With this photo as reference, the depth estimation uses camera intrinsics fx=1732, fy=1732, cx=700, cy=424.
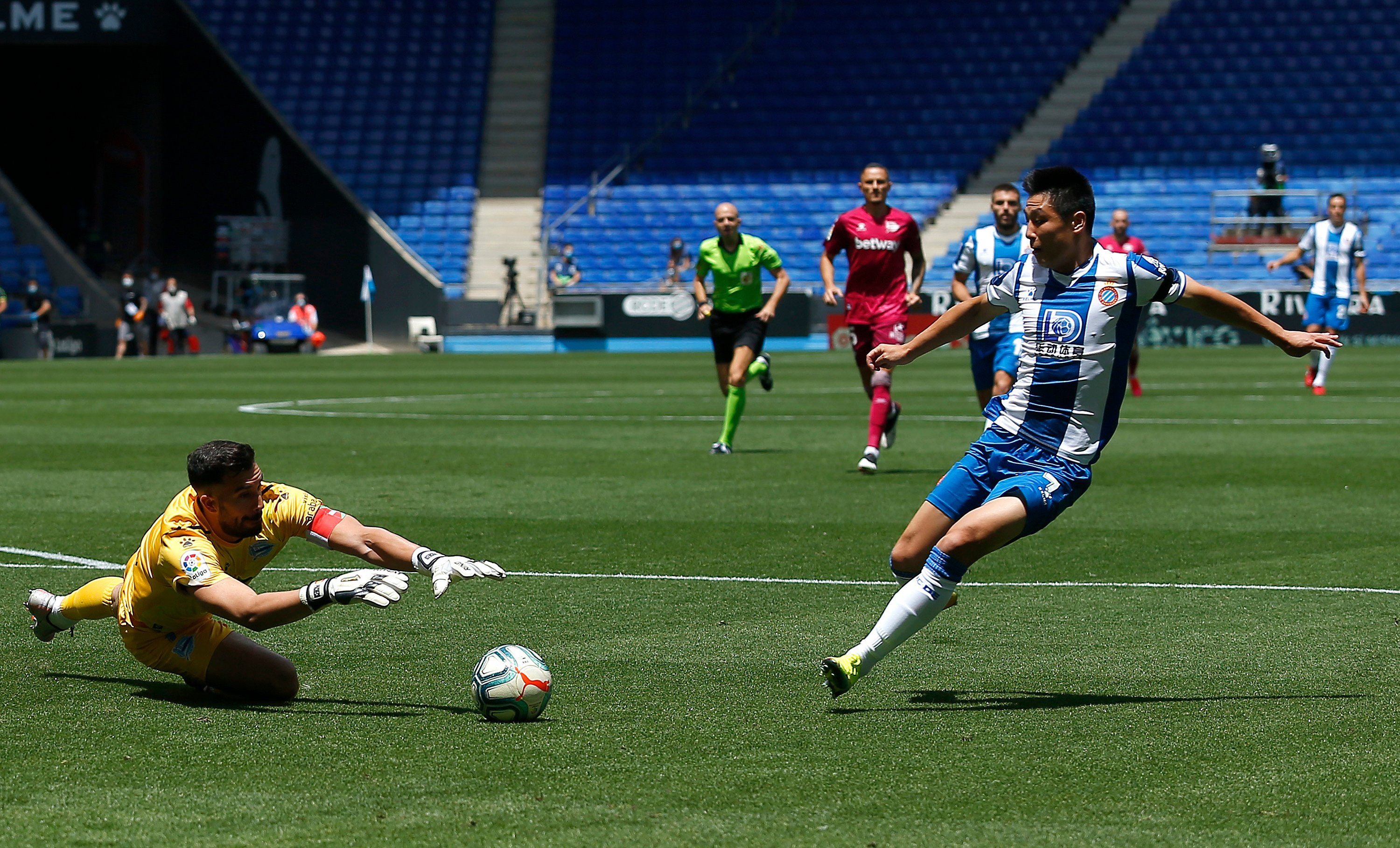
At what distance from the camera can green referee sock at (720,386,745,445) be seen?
14.3m

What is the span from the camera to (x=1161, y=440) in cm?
1533

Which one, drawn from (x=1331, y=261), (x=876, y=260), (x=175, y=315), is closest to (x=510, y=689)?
(x=876, y=260)

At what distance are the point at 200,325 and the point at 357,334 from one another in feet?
13.7

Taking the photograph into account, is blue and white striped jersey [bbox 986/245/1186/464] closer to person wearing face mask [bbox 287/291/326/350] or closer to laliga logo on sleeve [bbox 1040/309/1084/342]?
laliga logo on sleeve [bbox 1040/309/1084/342]

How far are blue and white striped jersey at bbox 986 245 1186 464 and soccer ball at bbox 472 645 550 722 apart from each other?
1.83m

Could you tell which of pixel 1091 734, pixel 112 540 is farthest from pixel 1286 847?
pixel 112 540

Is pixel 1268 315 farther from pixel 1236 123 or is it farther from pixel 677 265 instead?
pixel 677 265

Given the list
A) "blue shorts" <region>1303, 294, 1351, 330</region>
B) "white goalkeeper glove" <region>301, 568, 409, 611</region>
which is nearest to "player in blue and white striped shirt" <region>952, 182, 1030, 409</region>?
"white goalkeeper glove" <region>301, 568, 409, 611</region>

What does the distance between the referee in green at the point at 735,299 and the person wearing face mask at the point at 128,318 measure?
27.3 meters

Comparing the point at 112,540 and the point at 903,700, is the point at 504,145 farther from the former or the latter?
the point at 903,700

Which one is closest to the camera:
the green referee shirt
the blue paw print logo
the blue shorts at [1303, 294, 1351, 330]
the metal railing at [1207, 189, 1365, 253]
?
the green referee shirt

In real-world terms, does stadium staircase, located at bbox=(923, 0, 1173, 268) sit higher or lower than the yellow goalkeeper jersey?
higher

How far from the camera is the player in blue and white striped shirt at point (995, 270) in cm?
1197

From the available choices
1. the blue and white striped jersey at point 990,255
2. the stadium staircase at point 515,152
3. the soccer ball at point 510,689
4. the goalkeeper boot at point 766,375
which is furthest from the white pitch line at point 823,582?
the stadium staircase at point 515,152
